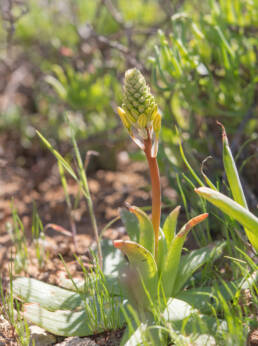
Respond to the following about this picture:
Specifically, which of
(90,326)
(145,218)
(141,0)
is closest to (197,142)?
(145,218)

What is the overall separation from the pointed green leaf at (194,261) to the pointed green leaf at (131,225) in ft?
A: 0.73

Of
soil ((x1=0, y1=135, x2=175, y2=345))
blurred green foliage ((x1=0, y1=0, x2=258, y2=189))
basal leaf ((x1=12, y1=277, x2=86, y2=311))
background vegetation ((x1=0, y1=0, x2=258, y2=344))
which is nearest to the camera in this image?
basal leaf ((x1=12, y1=277, x2=86, y2=311))

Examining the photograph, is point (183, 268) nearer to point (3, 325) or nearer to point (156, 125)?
point (156, 125)

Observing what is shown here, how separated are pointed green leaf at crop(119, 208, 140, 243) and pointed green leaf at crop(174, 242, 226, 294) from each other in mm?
224

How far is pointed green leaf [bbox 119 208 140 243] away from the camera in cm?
167

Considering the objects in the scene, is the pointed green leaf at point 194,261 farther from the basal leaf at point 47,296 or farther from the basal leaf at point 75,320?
the basal leaf at point 47,296

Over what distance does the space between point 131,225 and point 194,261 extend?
32 cm

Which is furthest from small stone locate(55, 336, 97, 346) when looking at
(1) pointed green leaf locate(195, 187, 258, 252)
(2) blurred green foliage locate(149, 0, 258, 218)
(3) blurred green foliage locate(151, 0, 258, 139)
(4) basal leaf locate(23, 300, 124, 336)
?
(3) blurred green foliage locate(151, 0, 258, 139)

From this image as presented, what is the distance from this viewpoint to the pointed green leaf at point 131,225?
167 cm

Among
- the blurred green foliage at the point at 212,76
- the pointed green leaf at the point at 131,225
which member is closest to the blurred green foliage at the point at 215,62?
the blurred green foliage at the point at 212,76

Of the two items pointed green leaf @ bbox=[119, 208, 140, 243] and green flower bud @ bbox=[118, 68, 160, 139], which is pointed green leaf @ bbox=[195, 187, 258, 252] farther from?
pointed green leaf @ bbox=[119, 208, 140, 243]

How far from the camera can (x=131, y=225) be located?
1.71 meters

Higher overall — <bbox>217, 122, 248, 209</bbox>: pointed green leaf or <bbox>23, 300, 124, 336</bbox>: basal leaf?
<bbox>217, 122, 248, 209</bbox>: pointed green leaf

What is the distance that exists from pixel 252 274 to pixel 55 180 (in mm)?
1822
